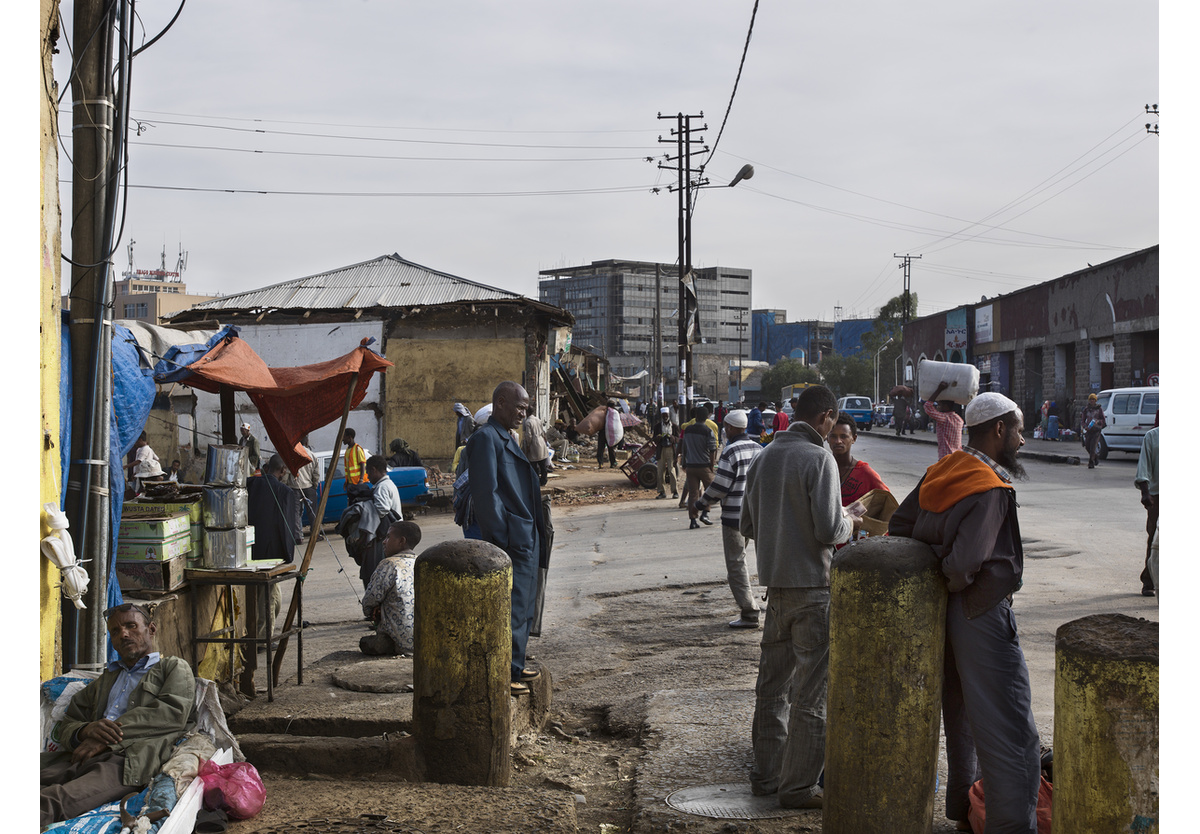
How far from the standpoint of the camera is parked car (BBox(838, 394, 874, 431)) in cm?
4622

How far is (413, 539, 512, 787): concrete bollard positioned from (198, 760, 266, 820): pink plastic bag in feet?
2.65

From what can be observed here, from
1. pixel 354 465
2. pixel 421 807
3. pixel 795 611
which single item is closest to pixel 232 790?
pixel 421 807

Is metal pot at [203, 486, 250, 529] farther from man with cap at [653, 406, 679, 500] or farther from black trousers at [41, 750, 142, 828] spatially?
man with cap at [653, 406, 679, 500]

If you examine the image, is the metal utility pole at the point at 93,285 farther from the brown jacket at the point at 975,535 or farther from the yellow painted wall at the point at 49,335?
the brown jacket at the point at 975,535

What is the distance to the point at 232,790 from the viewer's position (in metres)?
4.20

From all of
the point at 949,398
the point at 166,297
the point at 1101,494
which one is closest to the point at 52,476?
the point at 949,398

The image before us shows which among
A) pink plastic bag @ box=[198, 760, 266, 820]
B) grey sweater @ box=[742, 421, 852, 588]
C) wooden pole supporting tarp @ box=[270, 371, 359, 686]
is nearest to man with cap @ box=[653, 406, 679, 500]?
wooden pole supporting tarp @ box=[270, 371, 359, 686]

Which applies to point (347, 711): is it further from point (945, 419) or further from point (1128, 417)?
point (1128, 417)

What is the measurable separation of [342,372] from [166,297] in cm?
8365

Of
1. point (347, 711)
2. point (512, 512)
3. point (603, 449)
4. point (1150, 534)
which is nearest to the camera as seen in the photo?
point (347, 711)

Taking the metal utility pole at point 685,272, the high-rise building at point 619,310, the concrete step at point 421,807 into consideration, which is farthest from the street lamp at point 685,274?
the high-rise building at point 619,310

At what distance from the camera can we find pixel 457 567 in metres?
4.59

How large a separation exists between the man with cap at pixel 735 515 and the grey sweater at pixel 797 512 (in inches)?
112

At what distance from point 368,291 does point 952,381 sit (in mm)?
23820
